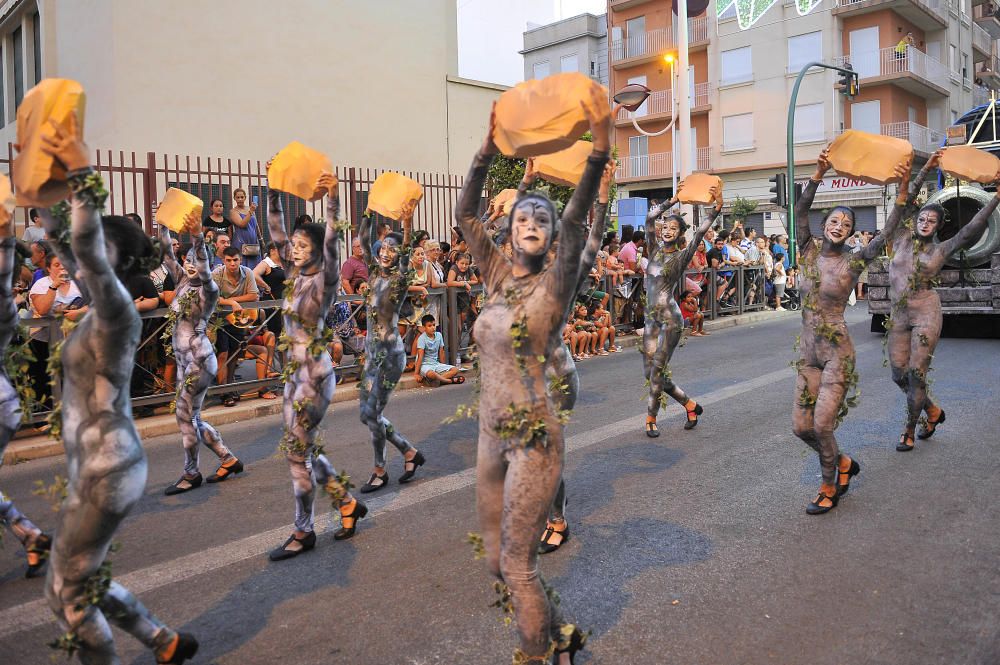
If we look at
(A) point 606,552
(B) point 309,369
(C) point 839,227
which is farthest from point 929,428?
(B) point 309,369

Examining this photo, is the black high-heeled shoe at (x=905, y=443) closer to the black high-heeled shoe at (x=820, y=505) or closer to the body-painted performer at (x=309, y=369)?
the black high-heeled shoe at (x=820, y=505)

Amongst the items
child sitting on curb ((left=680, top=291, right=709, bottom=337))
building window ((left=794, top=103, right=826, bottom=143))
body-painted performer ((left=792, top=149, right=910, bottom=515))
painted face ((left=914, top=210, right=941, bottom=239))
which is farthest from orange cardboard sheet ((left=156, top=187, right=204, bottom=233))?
building window ((left=794, top=103, right=826, bottom=143))

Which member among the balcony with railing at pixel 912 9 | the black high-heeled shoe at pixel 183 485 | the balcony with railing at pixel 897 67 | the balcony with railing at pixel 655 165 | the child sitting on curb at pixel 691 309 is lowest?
the black high-heeled shoe at pixel 183 485

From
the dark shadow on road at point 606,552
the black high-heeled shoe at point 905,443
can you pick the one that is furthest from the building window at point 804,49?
the dark shadow on road at point 606,552

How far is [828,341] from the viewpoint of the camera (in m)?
5.76

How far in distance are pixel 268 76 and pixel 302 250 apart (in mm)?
14465

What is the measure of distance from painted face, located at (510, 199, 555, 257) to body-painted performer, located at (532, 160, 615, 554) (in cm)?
17

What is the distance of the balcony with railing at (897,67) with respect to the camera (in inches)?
1476

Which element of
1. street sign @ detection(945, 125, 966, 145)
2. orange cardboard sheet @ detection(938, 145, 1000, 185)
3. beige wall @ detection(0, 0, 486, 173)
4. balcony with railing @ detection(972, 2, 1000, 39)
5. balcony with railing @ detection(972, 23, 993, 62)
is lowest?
orange cardboard sheet @ detection(938, 145, 1000, 185)

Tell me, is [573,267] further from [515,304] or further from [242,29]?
[242,29]

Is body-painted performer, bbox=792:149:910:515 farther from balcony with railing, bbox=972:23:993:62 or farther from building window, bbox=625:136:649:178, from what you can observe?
balcony with railing, bbox=972:23:993:62

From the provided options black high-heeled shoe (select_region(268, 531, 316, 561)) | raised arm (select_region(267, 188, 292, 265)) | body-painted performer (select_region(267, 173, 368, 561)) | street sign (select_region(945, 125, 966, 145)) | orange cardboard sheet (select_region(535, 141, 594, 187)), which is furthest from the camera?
street sign (select_region(945, 125, 966, 145))

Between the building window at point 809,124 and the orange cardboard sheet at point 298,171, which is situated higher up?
the building window at point 809,124

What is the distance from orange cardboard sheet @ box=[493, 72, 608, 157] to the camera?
116 inches
